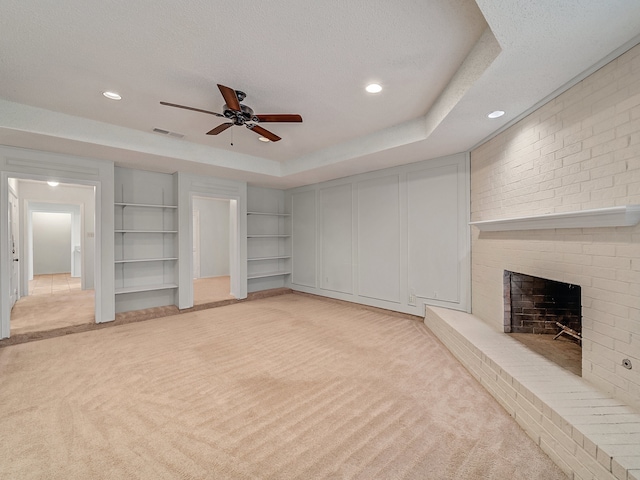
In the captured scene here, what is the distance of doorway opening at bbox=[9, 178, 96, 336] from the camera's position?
15.2 ft

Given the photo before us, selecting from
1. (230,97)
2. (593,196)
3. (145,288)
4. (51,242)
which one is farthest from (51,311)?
(593,196)

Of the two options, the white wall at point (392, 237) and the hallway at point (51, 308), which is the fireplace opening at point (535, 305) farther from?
the hallway at point (51, 308)

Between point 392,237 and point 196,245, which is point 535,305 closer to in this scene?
point 392,237

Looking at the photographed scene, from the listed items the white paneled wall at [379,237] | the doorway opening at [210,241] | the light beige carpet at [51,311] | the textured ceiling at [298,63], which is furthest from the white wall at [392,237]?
the light beige carpet at [51,311]

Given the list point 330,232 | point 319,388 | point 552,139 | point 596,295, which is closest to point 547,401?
point 596,295

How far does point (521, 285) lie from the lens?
3.22m

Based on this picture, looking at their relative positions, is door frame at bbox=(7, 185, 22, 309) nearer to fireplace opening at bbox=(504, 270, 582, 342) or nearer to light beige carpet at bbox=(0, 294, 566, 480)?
light beige carpet at bbox=(0, 294, 566, 480)

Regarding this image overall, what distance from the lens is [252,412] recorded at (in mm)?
2170

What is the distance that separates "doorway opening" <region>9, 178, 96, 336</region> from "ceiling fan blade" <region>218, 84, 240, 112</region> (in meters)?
3.65

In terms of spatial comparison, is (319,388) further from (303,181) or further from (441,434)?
(303,181)

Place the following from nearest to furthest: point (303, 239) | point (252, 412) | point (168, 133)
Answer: point (252, 412) < point (168, 133) < point (303, 239)

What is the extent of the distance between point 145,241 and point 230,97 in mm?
3720

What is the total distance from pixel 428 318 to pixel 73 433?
4.04 metres

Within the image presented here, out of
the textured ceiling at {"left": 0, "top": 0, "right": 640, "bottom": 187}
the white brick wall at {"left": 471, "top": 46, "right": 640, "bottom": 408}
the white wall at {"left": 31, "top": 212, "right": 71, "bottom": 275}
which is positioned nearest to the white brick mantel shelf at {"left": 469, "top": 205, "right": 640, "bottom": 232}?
the white brick wall at {"left": 471, "top": 46, "right": 640, "bottom": 408}
